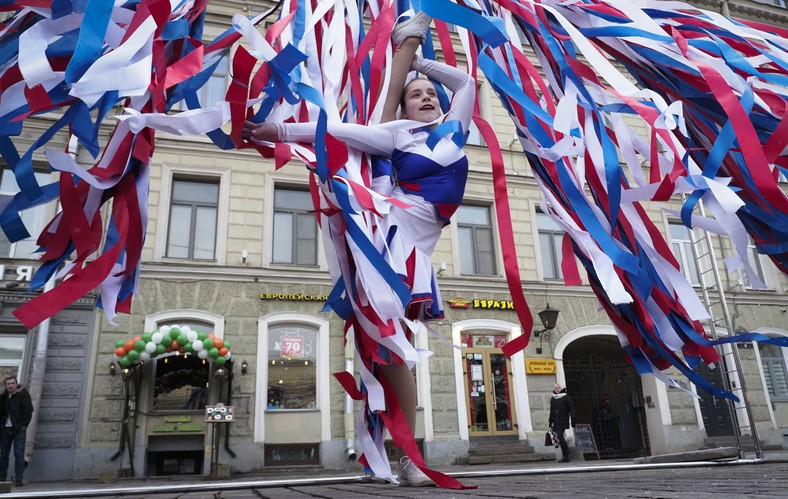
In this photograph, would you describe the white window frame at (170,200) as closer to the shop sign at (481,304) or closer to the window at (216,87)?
the window at (216,87)

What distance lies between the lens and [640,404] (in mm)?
13617

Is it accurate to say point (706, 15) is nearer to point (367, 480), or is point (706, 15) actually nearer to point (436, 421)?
point (367, 480)

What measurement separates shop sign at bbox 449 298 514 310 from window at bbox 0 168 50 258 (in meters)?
7.63

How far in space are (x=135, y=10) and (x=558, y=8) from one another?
6.37 ft

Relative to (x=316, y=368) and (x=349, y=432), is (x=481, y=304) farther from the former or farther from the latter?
(x=349, y=432)

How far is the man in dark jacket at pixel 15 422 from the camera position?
339 inches

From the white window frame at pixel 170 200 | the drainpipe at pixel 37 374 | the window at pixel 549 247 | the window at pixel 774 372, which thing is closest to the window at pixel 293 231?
the white window frame at pixel 170 200

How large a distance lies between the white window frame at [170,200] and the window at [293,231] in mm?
988

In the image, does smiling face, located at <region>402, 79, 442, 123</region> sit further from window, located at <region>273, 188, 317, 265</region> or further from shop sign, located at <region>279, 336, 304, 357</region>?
window, located at <region>273, 188, 317, 265</region>

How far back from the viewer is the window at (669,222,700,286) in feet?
46.2

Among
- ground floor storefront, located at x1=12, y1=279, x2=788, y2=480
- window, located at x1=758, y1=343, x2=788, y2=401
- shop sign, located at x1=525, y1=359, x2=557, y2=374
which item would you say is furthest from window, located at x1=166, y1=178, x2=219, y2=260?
window, located at x1=758, y1=343, x2=788, y2=401

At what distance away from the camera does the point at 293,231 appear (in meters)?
12.2

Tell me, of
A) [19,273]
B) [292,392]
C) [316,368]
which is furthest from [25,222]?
[316,368]

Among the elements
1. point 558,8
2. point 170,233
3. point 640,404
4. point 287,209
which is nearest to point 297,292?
point 287,209
